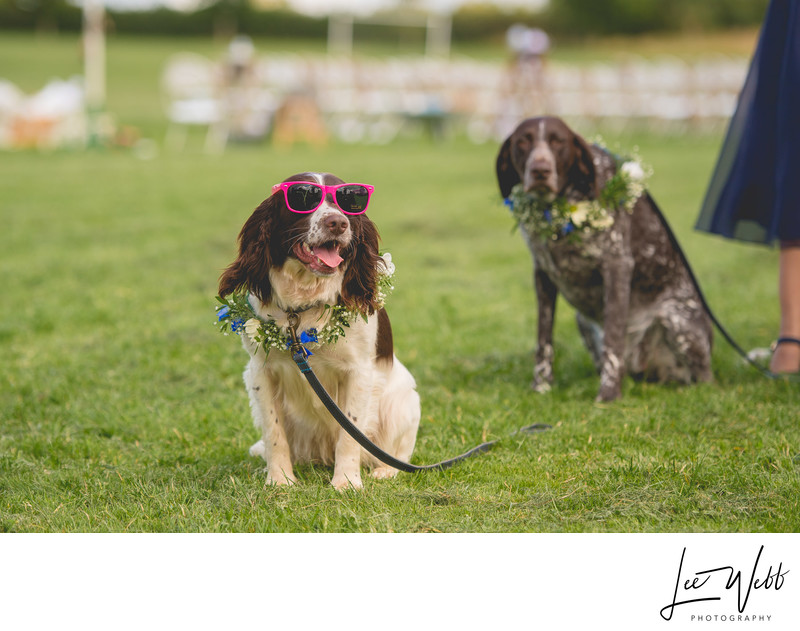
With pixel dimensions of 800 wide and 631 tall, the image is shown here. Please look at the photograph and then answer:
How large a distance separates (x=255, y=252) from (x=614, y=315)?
7.99ft

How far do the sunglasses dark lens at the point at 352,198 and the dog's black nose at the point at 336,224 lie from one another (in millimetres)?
84

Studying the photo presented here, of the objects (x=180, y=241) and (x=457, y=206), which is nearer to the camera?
(x=180, y=241)

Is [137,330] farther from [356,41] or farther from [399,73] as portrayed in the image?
[356,41]

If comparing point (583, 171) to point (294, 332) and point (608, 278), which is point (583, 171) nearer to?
point (608, 278)

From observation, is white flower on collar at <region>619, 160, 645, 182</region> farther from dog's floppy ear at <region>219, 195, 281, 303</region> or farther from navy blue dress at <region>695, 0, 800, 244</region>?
dog's floppy ear at <region>219, 195, 281, 303</region>

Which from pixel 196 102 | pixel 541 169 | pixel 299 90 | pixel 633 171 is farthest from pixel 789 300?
pixel 196 102

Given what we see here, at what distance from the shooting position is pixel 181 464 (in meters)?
4.11

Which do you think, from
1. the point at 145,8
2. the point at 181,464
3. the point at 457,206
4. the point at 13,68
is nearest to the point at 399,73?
the point at 457,206

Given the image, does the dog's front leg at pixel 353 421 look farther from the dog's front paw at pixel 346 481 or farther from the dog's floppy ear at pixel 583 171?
the dog's floppy ear at pixel 583 171

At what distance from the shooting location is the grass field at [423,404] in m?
3.44

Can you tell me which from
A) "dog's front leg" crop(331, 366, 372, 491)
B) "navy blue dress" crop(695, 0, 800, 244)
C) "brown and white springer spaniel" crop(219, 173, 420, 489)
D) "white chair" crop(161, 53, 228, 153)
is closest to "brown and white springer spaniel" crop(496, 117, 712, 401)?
"navy blue dress" crop(695, 0, 800, 244)

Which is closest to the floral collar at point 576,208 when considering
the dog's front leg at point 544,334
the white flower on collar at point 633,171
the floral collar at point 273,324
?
the white flower on collar at point 633,171

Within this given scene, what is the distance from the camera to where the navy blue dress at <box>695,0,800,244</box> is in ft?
17.2
